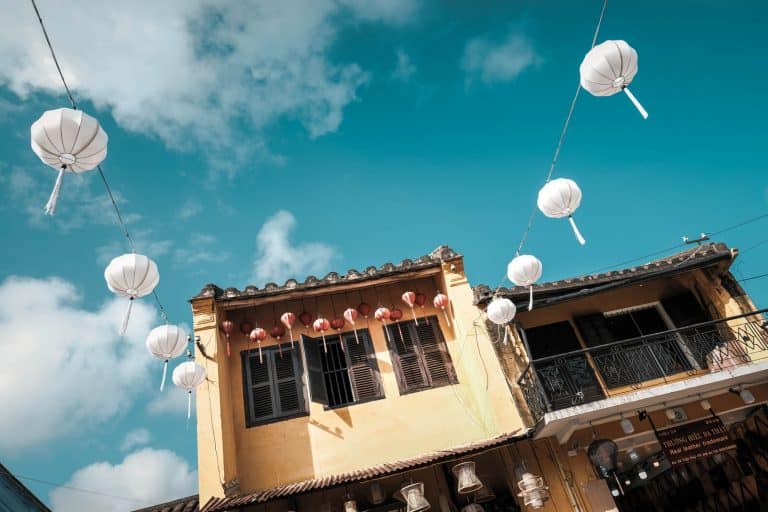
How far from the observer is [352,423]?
353 inches

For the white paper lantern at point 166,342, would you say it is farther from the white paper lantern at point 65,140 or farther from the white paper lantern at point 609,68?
the white paper lantern at point 609,68

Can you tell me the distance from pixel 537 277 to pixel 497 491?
412 cm

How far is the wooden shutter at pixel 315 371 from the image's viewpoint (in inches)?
356

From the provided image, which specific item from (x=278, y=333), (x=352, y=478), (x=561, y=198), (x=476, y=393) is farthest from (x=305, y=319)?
(x=561, y=198)

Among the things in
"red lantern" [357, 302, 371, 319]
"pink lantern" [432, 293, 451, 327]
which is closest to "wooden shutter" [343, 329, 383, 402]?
"red lantern" [357, 302, 371, 319]

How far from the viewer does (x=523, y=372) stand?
27.5 feet

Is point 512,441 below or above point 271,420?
below

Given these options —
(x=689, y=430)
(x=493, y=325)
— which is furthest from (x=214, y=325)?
(x=689, y=430)

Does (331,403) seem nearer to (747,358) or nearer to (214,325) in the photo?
(214,325)

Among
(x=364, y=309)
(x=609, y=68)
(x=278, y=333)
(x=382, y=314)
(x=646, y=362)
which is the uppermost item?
(x=364, y=309)

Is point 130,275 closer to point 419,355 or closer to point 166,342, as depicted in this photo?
point 166,342

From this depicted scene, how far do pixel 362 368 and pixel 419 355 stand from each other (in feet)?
4.28

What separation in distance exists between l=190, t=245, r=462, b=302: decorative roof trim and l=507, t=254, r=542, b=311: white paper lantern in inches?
91.9

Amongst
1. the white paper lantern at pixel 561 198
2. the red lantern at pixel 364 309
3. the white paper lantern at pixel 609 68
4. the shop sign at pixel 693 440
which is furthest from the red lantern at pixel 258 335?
the shop sign at pixel 693 440
